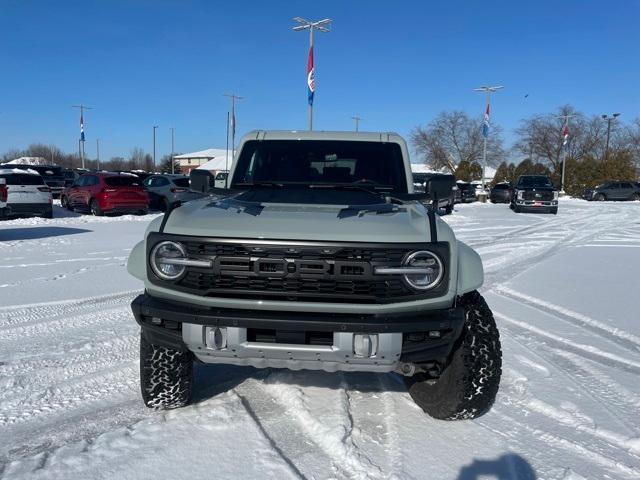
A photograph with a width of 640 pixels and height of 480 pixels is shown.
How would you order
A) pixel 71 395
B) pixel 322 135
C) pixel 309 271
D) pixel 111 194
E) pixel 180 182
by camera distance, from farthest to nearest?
pixel 180 182 < pixel 111 194 < pixel 322 135 < pixel 71 395 < pixel 309 271

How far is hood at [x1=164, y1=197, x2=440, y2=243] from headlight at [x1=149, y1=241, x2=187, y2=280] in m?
0.09

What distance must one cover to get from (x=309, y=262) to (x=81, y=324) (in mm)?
3376

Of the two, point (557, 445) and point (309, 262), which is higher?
point (309, 262)

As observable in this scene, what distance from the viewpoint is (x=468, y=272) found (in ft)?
9.42

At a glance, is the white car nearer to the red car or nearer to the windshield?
the red car

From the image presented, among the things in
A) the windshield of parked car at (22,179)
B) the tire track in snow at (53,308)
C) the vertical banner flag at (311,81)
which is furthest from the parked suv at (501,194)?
the tire track in snow at (53,308)

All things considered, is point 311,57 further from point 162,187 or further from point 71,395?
point 71,395

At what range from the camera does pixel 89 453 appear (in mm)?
2732

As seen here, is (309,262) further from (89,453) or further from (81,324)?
(81,324)

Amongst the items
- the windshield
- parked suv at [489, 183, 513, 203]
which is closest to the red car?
the windshield

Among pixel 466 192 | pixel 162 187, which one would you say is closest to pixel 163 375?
pixel 162 187

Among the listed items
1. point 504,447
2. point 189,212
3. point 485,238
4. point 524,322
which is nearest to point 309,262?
point 189,212

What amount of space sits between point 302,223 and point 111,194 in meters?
15.8

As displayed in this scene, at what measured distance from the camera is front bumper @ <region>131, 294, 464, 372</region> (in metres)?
2.61
